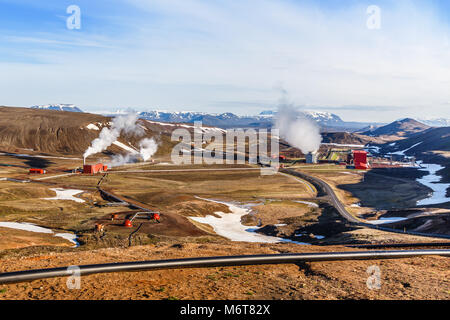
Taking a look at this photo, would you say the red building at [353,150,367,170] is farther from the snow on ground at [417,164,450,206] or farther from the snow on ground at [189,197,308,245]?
the snow on ground at [189,197,308,245]

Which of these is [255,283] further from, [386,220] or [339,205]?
[339,205]

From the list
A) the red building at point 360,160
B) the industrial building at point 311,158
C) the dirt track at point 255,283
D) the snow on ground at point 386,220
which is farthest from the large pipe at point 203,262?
the industrial building at point 311,158

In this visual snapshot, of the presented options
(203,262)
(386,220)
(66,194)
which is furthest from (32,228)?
(386,220)

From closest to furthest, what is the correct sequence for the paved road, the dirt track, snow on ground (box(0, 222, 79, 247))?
the dirt track → snow on ground (box(0, 222, 79, 247)) → the paved road

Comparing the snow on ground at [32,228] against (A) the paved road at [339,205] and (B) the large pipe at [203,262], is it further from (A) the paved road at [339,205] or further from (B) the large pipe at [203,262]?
(A) the paved road at [339,205]

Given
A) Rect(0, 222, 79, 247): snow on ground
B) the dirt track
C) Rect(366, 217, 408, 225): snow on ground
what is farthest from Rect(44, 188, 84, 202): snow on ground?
Rect(366, 217, 408, 225): snow on ground
